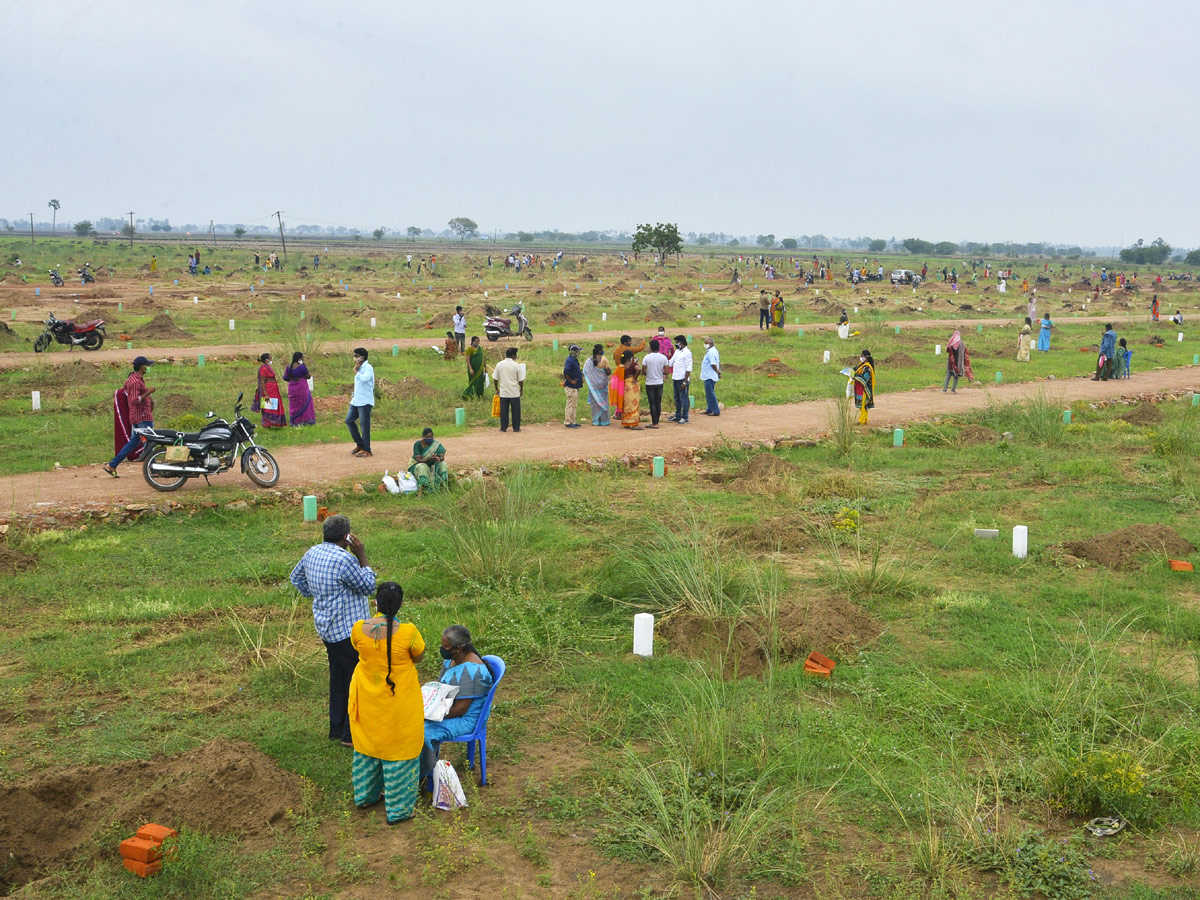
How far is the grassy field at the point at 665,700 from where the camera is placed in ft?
18.0

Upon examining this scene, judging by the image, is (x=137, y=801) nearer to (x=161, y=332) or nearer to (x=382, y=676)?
(x=382, y=676)

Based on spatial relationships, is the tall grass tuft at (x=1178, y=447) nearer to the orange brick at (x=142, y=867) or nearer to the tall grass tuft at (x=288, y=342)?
the orange brick at (x=142, y=867)

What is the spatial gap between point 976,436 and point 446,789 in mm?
13868

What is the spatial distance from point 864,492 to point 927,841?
8.68 metres

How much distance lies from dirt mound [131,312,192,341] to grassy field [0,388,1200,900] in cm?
1876

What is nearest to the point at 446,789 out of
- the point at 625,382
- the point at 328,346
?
the point at 625,382

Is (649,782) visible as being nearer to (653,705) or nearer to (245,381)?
(653,705)

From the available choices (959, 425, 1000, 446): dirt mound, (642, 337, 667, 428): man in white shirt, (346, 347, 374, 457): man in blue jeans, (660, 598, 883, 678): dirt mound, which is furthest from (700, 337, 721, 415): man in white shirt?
(660, 598, 883, 678): dirt mound

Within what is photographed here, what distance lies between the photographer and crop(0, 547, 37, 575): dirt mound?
10.0 metres

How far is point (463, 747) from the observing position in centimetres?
691

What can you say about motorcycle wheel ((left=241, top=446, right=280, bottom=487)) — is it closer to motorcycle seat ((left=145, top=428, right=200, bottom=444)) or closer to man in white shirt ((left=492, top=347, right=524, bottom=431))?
motorcycle seat ((left=145, top=428, right=200, bottom=444))

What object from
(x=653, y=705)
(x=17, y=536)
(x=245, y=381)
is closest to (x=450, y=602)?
(x=653, y=705)

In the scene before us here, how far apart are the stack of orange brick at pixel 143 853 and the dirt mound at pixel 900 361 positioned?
24831mm

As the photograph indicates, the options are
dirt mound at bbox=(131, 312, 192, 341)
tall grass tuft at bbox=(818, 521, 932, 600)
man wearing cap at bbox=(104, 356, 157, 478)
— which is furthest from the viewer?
dirt mound at bbox=(131, 312, 192, 341)
